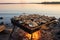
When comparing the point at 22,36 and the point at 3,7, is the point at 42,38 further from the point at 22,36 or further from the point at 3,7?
the point at 3,7

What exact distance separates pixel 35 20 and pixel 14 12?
1.52 ft

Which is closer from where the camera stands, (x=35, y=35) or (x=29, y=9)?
(x=35, y=35)

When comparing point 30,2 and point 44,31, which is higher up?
point 30,2

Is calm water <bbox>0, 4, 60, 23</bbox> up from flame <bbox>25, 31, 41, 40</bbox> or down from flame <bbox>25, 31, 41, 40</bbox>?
up

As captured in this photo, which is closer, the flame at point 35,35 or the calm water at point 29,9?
the flame at point 35,35

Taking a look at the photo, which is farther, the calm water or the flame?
the calm water

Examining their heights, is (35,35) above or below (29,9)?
below

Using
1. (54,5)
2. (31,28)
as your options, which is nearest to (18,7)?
(54,5)

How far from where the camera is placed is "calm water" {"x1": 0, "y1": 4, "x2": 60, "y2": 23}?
2004 mm

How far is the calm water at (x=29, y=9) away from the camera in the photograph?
6.57 ft

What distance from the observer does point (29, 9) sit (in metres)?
2.02

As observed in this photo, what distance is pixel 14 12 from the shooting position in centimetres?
204

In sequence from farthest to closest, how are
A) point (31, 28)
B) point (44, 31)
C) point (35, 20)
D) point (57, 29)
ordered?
point (57, 29), point (44, 31), point (35, 20), point (31, 28)

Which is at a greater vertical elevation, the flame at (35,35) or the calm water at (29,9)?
the calm water at (29,9)
